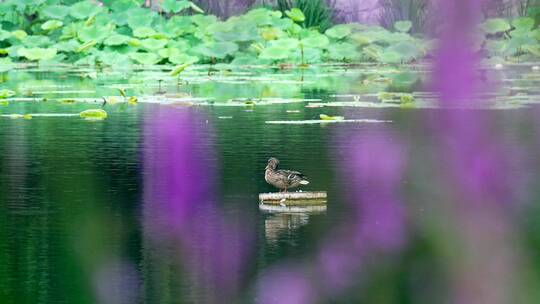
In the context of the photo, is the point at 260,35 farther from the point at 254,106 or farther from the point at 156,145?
the point at 156,145

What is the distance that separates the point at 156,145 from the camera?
8.90 meters

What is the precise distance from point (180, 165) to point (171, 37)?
11095mm

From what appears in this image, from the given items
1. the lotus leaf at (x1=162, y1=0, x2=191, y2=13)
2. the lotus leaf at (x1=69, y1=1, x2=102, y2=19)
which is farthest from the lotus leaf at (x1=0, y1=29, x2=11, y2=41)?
the lotus leaf at (x1=162, y1=0, x2=191, y2=13)

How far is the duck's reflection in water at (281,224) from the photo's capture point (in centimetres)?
519

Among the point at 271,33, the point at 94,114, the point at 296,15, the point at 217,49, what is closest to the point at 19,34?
the point at 217,49

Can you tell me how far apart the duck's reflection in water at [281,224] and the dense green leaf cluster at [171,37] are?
12195 millimetres

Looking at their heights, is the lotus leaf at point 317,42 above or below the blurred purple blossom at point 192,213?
above

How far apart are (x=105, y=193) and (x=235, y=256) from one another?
1.60m

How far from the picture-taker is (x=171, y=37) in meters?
19.1

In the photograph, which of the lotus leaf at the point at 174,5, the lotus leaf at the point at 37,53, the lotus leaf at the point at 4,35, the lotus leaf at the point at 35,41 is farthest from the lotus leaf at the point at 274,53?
the lotus leaf at the point at 4,35

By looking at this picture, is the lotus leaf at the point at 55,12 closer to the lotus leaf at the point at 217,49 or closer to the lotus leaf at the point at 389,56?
the lotus leaf at the point at 217,49

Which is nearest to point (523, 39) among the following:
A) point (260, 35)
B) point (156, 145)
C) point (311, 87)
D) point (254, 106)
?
point (260, 35)

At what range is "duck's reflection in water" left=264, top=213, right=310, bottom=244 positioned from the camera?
5.19m

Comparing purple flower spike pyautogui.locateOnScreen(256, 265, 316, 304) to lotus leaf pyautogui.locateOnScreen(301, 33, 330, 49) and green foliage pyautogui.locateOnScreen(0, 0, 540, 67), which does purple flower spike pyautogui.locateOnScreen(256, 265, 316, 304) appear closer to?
green foliage pyautogui.locateOnScreen(0, 0, 540, 67)
